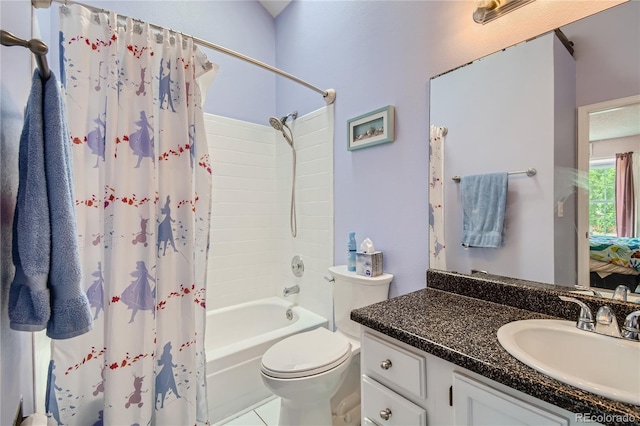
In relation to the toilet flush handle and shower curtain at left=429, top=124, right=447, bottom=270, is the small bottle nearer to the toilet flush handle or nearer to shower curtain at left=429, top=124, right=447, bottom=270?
shower curtain at left=429, top=124, right=447, bottom=270

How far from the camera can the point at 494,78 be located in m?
1.24

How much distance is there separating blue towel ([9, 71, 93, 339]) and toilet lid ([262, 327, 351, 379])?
883 millimetres

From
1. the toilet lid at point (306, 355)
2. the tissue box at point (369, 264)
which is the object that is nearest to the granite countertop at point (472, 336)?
the tissue box at point (369, 264)

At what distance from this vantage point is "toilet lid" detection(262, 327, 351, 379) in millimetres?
1304

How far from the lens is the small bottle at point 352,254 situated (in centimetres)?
180

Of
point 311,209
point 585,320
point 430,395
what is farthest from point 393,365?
point 311,209

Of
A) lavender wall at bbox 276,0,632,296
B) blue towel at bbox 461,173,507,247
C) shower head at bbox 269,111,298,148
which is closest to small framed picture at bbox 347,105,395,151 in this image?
lavender wall at bbox 276,0,632,296

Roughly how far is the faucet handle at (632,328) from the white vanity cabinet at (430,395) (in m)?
0.38

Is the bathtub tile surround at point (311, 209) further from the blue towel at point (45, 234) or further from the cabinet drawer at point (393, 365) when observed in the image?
the blue towel at point (45, 234)

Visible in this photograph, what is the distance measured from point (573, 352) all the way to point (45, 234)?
1.43m

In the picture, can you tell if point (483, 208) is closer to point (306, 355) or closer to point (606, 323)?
point (606, 323)

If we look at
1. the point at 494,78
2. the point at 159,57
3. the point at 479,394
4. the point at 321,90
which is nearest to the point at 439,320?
the point at 479,394

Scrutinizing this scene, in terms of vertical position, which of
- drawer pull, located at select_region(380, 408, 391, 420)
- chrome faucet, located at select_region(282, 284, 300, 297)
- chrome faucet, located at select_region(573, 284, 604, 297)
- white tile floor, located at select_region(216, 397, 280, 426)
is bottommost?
white tile floor, located at select_region(216, 397, 280, 426)

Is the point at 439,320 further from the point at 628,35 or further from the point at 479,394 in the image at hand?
the point at 628,35
